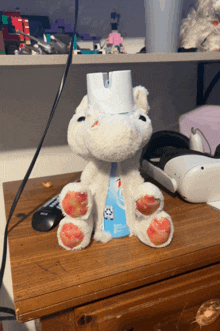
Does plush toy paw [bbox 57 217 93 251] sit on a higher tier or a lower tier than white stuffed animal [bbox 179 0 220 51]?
lower

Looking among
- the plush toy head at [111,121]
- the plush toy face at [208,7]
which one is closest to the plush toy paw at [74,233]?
the plush toy head at [111,121]

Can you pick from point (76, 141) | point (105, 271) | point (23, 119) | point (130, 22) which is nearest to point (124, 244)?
point (105, 271)

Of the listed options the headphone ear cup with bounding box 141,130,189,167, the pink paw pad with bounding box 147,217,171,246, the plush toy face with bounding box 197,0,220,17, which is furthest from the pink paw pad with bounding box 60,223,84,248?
the plush toy face with bounding box 197,0,220,17

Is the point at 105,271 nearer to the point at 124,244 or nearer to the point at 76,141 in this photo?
the point at 124,244

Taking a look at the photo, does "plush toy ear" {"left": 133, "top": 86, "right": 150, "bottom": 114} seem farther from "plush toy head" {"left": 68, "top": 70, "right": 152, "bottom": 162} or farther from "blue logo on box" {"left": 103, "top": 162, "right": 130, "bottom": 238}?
"blue logo on box" {"left": 103, "top": 162, "right": 130, "bottom": 238}

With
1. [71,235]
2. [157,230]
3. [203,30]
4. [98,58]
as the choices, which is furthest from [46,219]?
[203,30]

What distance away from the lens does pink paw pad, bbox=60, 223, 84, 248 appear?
0.40 metres

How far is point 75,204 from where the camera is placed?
38cm

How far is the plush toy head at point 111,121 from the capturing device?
351mm

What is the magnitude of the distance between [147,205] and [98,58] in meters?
0.33

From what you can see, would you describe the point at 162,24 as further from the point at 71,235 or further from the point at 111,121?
the point at 71,235

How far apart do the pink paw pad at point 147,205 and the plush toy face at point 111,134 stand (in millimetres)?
70

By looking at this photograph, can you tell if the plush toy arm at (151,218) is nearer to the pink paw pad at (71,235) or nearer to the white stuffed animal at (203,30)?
the pink paw pad at (71,235)

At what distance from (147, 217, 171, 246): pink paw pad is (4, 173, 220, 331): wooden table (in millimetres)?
19
